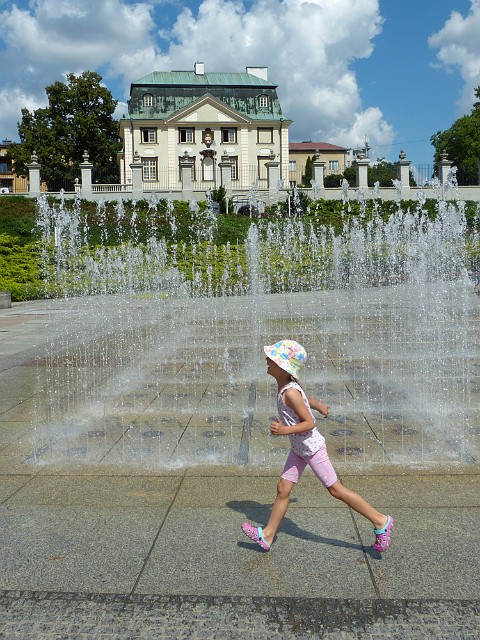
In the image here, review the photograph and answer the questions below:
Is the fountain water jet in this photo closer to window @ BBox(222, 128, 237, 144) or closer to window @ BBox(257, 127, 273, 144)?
window @ BBox(222, 128, 237, 144)

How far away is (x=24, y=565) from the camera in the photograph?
11.8 ft

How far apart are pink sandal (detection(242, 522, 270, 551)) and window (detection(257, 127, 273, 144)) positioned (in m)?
57.7

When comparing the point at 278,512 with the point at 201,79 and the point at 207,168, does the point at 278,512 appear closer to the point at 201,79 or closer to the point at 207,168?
the point at 207,168

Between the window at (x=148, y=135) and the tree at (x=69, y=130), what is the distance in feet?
7.89

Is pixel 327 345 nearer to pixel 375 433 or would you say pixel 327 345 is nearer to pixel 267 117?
pixel 375 433

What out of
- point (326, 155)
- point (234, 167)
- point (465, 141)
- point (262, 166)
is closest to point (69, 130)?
point (234, 167)

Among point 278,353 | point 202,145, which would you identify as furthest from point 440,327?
point 202,145

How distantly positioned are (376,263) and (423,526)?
24921 millimetres

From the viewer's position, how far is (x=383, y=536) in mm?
3598

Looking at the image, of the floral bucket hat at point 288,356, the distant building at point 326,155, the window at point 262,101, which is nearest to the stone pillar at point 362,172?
the window at point 262,101

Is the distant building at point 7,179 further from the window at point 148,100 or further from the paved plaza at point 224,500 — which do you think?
the paved plaza at point 224,500

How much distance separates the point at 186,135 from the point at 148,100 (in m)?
4.49

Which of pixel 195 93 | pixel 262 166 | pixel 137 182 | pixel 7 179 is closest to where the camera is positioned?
pixel 137 182

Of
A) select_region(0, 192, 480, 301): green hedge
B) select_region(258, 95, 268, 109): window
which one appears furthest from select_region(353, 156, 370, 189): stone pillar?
select_region(258, 95, 268, 109): window
